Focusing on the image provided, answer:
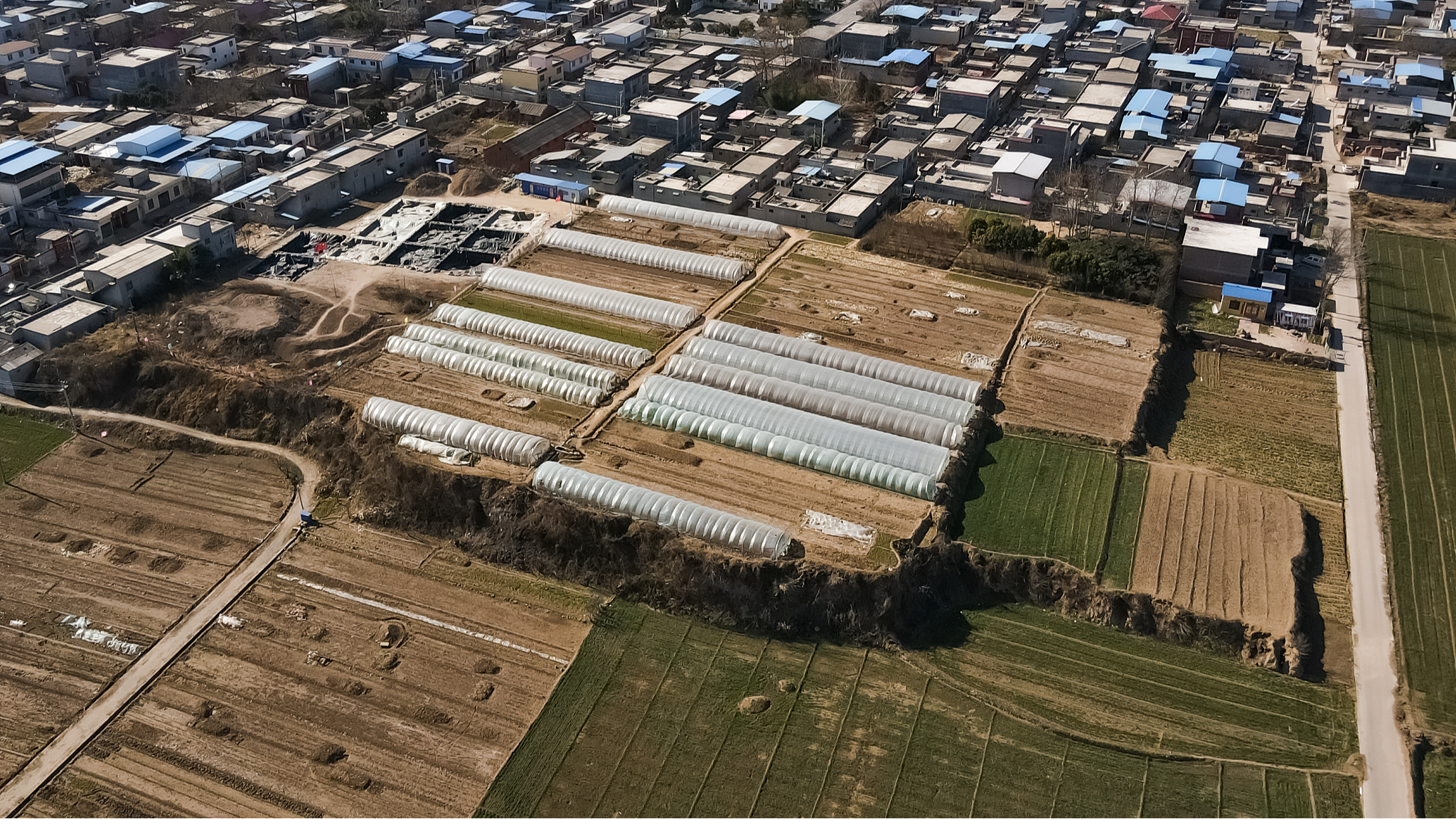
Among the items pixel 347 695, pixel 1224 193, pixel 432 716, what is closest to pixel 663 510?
pixel 432 716

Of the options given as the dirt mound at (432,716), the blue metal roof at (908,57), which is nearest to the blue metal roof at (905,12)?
the blue metal roof at (908,57)

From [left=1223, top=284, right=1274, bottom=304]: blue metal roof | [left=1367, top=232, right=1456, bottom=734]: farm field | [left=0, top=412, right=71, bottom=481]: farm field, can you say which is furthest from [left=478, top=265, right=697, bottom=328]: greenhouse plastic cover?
[left=1367, top=232, right=1456, bottom=734]: farm field

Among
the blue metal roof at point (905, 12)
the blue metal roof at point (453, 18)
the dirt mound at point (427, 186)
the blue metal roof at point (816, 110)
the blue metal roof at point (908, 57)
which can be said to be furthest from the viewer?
the blue metal roof at point (905, 12)

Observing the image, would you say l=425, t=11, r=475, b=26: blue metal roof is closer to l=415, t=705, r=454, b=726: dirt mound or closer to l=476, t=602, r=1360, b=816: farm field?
l=476, t=602, r=1360, b=816: farm field

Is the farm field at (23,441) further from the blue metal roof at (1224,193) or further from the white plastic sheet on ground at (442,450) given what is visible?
the blue metal roof at (1224,193)

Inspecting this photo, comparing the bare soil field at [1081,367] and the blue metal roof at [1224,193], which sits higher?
the blue metal roof at [1224,193]

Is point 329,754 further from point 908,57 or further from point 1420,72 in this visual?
point 1420,72

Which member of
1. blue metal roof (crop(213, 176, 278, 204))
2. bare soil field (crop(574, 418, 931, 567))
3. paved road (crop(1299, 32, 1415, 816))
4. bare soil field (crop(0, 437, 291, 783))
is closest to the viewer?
paved road (crop(1299, 32, 1415, 816))
